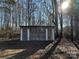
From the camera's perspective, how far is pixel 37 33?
1833 cm

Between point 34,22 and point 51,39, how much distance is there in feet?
23.3

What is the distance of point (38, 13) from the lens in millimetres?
24547

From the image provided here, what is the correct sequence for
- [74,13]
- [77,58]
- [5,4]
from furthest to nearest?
[5,4] → [74,13] → [77,58]

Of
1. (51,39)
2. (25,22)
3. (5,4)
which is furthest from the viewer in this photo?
(25,22)

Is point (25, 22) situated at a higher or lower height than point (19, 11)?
lower

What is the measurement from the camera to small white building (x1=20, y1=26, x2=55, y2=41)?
18031mm

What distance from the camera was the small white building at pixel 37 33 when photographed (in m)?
18.0

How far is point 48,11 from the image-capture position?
23000mm

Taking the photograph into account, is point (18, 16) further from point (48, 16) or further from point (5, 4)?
point (48, 16)

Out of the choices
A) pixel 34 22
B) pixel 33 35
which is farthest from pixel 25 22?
pixel 33 35

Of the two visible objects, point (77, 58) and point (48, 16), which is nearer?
point (77, 58)

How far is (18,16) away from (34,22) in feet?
10.0

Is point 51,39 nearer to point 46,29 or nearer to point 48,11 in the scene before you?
point 46,29

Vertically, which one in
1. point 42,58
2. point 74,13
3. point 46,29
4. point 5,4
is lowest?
point 42,58
